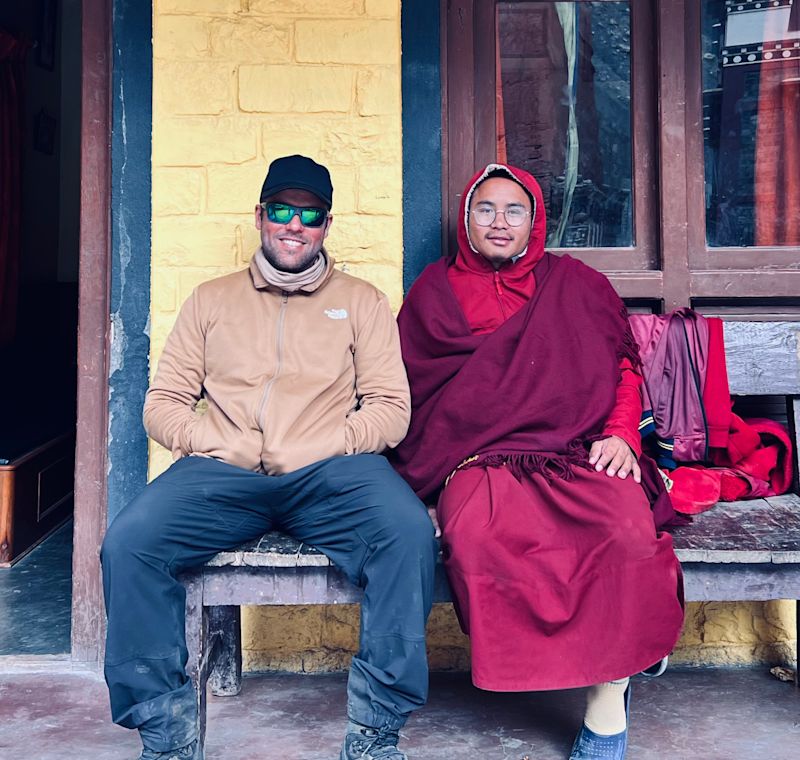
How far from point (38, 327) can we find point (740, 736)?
5.69 m

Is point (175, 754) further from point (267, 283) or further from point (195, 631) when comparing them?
point (267, 283)

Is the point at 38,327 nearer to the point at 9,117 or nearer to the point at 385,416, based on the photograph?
the point at 9,117

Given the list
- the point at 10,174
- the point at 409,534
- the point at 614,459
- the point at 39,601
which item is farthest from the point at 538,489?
the point at 10,174

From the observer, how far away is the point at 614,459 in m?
2.74

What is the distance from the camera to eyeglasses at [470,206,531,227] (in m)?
3.09

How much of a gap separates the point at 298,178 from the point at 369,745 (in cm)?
166

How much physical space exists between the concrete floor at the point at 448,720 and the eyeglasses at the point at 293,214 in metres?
1.55

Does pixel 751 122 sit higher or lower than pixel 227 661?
higher

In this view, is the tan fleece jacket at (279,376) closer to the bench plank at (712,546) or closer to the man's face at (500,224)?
the bench plank at (712,546)

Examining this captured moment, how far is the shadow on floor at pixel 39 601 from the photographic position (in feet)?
11.6

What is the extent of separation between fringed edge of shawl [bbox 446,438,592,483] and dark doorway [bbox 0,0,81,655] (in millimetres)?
1782

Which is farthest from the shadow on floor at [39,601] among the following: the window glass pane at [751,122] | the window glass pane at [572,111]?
the window glass pane at [751,122]

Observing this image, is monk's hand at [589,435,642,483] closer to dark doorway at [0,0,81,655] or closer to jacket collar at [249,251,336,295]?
jacket collar at [249,251,336,295]

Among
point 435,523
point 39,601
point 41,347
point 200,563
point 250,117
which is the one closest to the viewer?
point 200,563
